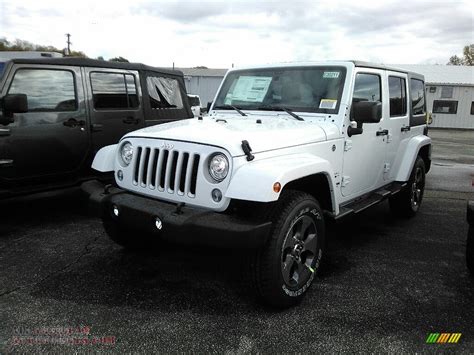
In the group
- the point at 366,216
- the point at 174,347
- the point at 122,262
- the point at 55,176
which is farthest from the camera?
the point at 366,216

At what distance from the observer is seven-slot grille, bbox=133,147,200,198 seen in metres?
2.95

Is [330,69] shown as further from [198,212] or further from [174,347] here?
[174,347]

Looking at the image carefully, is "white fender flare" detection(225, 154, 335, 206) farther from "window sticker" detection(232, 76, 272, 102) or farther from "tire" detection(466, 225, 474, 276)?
"tire" detection(466, 225, 474, 276)

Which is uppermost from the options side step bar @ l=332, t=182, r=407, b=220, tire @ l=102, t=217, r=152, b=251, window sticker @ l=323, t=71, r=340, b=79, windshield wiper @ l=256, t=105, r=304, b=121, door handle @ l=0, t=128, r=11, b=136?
window sticker @ l=323, t=71, r=340, b=79

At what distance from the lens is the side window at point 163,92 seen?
19.8 ft

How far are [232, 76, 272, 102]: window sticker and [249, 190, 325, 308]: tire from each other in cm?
149

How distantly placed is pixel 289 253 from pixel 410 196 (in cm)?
298

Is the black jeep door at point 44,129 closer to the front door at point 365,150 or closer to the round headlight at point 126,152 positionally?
the round headlight at point 126,152

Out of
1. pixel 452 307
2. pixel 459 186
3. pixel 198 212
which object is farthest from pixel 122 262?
pixel 459 186

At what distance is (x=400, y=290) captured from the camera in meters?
3.43

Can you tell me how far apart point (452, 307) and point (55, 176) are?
4.30 m

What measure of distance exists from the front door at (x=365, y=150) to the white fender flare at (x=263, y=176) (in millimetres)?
1045

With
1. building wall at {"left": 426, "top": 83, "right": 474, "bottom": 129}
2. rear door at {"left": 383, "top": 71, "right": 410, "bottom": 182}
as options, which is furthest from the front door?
building wall at {"left": 426, "top": 83, "right": 474, "bottom": 129}

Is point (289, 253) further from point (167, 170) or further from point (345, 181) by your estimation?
point (345, 181)
